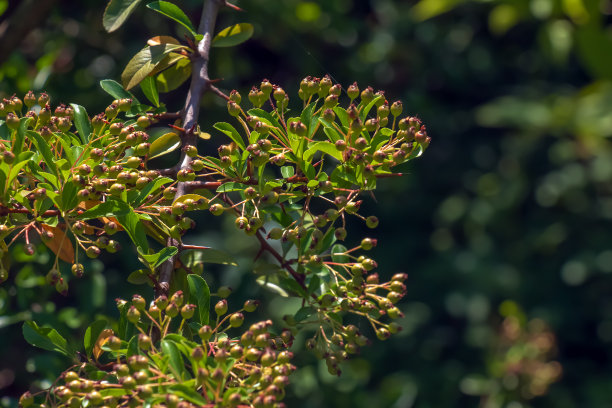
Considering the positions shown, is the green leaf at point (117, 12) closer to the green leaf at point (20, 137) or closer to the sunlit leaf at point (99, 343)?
the green leaf at point (20, 137)

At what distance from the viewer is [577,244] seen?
339cm

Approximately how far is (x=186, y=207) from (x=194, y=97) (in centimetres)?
27

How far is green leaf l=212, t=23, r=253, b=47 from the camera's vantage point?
4.40 feet

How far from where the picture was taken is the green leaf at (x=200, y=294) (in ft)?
3.42

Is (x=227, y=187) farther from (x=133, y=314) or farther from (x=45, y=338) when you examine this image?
(x=45, y=338)

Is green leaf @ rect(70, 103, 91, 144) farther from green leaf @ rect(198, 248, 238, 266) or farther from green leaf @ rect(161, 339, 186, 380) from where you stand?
green leaf @ rect(161, 339, 186, 380)

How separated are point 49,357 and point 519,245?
240 cm

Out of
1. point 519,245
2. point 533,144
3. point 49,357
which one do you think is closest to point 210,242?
point 49,357

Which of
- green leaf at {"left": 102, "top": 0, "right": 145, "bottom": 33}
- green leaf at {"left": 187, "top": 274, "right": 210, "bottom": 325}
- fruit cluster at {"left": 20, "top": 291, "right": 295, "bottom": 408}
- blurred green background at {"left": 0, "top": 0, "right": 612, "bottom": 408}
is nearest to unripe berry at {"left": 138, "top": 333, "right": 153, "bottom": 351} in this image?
fruit cluster at {"left": 20, "top": 291, "right": 295, "bottom": 408}

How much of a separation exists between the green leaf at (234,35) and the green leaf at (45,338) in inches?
24.1

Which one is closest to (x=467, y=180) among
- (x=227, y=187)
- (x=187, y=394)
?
(x=227, y=187)

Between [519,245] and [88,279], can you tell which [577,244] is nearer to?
[519,245]

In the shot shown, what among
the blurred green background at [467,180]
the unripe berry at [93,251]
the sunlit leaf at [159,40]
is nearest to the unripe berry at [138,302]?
the unripe berry at [93,251]

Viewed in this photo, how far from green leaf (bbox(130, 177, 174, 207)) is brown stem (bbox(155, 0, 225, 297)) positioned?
6 centimetres
